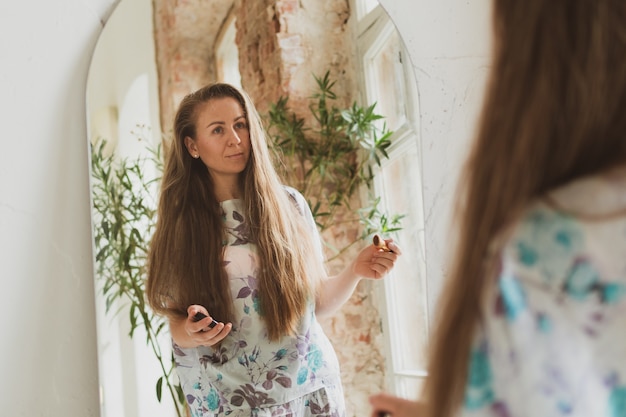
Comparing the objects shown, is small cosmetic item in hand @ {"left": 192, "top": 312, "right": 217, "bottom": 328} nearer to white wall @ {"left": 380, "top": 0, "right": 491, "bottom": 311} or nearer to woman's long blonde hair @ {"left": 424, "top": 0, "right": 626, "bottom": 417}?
white wall @ {"left": 380, "top": 0, "right": 491, "bottom": 311}

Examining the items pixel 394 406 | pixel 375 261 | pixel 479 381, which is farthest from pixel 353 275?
pixel 479 381

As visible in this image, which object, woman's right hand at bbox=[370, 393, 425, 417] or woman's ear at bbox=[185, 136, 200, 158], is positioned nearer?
woman's right hand at bbox=[370, 393, 425, 417]

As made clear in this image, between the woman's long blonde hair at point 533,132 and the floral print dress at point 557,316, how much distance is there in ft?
0.08

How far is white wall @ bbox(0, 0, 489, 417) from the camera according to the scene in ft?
5.34

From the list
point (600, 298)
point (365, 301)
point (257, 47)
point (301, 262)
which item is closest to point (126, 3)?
point (257, 47)

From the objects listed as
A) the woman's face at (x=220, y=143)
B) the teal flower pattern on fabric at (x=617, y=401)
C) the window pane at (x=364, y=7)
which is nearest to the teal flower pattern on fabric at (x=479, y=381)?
the teal flower pattern on fabric at (x=617, y=401)

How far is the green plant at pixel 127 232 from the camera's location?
1636mm

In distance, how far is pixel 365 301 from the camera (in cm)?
172

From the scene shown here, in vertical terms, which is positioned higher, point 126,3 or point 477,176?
point 126,3

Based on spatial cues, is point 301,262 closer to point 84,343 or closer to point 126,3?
point 84,343

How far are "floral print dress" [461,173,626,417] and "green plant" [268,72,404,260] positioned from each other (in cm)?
101

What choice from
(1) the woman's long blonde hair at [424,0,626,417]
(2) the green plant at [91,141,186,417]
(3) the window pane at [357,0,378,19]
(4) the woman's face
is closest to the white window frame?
(3) the window pane at [357,0,378,19]

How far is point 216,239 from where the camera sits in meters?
1.63

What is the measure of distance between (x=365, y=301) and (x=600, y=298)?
1.05m
